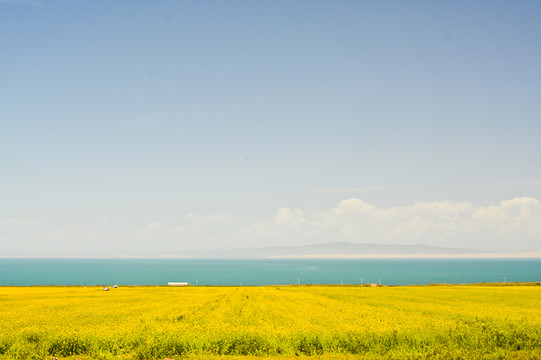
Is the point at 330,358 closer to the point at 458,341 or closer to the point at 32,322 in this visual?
the point at 458,341

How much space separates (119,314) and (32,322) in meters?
9.50

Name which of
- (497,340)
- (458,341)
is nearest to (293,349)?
(458,341)

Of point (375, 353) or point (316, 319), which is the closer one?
point (375, 353)

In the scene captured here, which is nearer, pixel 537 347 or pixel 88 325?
pixel 537 347

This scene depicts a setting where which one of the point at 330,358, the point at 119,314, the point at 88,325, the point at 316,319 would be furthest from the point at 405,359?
the point at 119,314

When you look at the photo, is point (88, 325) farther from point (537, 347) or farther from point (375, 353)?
point (537, 347)

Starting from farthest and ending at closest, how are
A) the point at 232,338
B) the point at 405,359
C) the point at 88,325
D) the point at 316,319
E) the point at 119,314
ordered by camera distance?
the point at 119,314
the point at 316,319
the point at 88,325
the point at 232,338
the point at 405,359

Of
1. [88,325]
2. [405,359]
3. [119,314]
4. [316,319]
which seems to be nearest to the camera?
[405,359]

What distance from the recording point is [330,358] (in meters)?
21.8

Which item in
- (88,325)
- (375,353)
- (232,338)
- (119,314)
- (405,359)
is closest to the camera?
(405,359)

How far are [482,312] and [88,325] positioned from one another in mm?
38527

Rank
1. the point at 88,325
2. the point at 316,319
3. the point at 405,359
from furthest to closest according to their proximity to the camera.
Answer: the point at 316,319
the point at 88,325
the point at 405,359

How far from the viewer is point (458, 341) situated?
81.1 feet

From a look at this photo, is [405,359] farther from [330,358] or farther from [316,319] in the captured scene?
[316,319]
